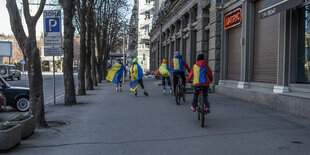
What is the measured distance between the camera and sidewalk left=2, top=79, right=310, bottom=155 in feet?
18.4

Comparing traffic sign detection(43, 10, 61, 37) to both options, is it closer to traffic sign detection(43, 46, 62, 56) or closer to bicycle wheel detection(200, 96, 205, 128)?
traffic sign detection(43, 46, 62, 56)

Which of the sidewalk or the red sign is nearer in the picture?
the sidewalk

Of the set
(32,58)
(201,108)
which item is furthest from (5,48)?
(201,108)

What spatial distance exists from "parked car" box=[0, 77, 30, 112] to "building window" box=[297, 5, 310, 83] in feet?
28.5

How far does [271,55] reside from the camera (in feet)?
38.5

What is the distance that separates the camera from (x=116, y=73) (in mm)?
19422

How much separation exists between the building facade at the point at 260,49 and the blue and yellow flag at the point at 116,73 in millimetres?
4489

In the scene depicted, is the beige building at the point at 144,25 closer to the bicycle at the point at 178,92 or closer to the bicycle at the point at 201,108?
the bicycle at the point at 178,92

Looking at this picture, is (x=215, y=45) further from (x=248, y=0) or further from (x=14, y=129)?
(x=14, y=129)

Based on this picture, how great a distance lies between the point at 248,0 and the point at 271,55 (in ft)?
9.11

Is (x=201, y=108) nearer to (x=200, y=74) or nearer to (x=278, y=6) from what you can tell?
(x=200, y=74)

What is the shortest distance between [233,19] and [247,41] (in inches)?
67.1

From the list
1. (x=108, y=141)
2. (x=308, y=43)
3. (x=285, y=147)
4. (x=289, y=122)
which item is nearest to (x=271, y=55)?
(x=308, y=43)

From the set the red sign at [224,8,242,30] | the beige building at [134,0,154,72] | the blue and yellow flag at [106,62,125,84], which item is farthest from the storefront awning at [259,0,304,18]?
the beige building at [134,0,154,72]
